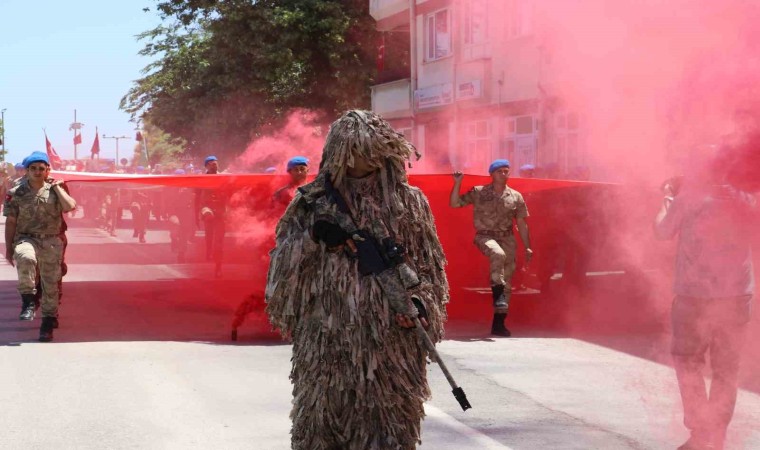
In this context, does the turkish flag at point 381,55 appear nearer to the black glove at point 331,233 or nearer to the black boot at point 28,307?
the black boot at point 28,307

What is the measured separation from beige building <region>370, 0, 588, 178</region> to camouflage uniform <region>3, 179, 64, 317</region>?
4737mm

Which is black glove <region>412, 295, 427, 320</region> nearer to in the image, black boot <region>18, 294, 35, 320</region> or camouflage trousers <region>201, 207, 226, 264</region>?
black boot <region>18, 294, 35, 320</region>

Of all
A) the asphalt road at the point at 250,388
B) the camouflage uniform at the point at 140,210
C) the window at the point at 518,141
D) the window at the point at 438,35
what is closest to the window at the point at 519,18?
the window at the point at 518,141

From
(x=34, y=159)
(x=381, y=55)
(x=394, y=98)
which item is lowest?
(x=34, y=159)

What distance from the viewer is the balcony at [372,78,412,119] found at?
29234mm

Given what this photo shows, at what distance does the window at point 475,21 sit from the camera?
21.0 m

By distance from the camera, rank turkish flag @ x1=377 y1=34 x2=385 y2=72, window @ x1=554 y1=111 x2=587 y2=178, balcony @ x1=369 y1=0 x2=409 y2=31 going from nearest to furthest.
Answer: window @ x1=554 y1=111 x2=587 y2=178 < balcony @ x1=369 y1=0 x2=409 y2=31 < turkish flag @ x1=377 y1=34 x2=385 y2=72

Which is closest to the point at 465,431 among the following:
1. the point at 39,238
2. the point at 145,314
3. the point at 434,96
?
the point at 39,238

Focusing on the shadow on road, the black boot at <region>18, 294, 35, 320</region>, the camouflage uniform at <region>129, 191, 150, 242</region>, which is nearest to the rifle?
the shadow on road

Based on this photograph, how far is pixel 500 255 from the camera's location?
1071 cm

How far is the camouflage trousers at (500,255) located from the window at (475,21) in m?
9.53

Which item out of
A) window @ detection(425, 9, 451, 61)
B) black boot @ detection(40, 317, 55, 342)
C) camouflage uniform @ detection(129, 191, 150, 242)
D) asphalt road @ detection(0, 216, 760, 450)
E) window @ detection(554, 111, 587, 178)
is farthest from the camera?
camouflage uniform @ detection(129, 191, 150, 242)

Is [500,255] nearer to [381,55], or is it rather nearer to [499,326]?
[499,326]

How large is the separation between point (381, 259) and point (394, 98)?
25685 millimetres
